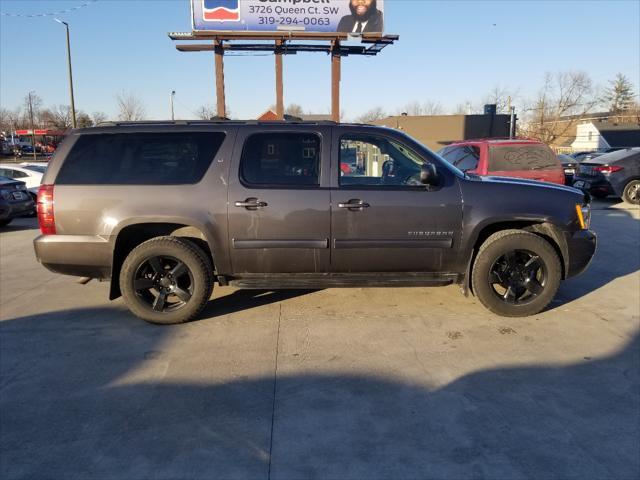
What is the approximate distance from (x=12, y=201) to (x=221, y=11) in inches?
459

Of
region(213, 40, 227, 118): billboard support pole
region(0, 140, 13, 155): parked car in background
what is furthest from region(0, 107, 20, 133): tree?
region(213, 40, 227, 118): billboard support pole

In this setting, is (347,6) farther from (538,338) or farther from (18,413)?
(18,413)

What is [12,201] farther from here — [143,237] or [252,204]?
[252,204]

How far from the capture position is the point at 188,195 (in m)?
4.40

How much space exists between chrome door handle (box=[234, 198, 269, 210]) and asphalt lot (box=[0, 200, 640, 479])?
115 centimetres

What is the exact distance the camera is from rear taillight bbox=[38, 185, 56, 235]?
437 centimetres

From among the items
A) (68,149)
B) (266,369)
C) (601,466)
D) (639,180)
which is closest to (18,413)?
(266,369)

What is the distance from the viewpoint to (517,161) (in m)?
8.82

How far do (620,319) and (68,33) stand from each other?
27.2 m

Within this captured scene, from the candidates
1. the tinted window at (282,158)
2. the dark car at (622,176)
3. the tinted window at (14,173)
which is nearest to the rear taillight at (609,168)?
the dark car at (622,176)

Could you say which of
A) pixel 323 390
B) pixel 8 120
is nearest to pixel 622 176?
pixel 323 390

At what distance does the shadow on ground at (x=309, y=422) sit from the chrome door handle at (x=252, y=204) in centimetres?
137

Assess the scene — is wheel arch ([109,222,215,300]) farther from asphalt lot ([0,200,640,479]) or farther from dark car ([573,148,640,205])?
dark car ([573,148,640,205])

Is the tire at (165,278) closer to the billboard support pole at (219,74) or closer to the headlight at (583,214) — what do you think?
the headlight at (583,214)
